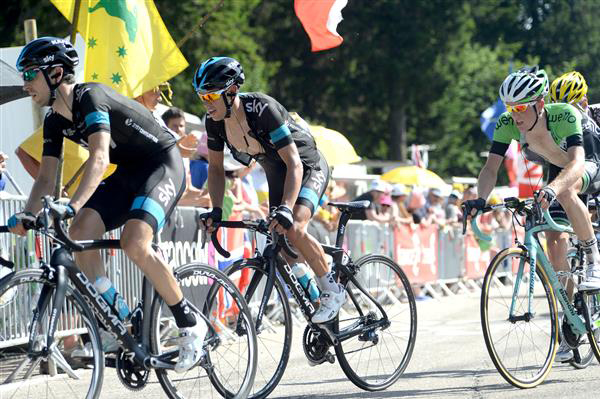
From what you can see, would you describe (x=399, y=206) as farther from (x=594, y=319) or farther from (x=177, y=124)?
(x=594, y=319)

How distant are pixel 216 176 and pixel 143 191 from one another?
1147mm

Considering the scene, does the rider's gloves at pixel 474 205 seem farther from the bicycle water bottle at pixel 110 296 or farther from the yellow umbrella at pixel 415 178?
the yellow umbrella at pixel 415 178

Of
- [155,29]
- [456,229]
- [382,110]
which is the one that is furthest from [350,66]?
[155,29]

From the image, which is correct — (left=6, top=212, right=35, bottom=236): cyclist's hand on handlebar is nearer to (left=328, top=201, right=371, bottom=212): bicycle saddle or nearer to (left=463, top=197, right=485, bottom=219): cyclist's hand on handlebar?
(left=328, top=201, right=371, bottom=212): bicycle saddle

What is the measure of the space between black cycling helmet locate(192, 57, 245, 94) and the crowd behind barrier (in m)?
1.67

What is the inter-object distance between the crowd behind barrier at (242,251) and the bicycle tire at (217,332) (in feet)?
2.46

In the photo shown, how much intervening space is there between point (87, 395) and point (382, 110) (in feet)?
159

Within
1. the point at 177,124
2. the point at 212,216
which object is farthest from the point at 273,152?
the point at 177,124

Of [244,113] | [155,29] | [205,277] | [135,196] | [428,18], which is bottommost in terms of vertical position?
[205,277]

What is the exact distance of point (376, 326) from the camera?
316 inches

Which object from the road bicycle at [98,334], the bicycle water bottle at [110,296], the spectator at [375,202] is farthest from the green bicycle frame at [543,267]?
the spectator at [375,202]

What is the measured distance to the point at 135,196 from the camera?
21.3 feet

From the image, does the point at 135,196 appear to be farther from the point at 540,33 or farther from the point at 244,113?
the point at 540,33

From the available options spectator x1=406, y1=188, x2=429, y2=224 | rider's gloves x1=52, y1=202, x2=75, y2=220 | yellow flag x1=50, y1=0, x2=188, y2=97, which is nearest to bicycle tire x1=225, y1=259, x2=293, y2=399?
rider's gloves x1=52, y1=202, x2=75, y2=220
